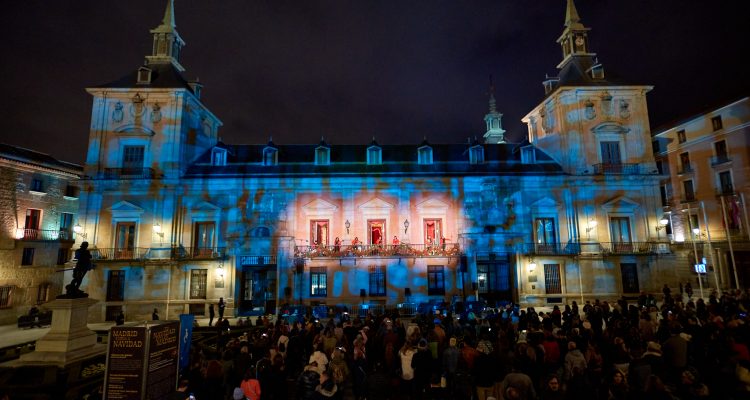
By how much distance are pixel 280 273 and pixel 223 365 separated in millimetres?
18575

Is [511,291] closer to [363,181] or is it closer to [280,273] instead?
[363,181]

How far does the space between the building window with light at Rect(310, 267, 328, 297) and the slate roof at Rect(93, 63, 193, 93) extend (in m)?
17.3

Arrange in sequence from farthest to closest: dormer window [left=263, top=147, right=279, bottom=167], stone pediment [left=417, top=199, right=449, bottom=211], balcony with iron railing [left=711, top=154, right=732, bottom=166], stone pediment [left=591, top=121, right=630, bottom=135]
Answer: balcony with iron railing [left=711, top=154, right=732, bottom=166], dormer window [left=263, top=147, right=279, bottom=167], stone pediment [left=591, top=121, right=630, bottom=135], stone pediment [left=417, top=199, right=449, bottom=211]

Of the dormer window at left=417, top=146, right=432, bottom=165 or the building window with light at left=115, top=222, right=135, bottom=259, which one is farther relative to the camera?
the dormer window at left=417, top=146, right=432, bottom=165

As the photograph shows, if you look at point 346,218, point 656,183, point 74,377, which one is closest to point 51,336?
point 74,377

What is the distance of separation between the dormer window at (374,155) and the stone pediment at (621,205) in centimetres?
1737

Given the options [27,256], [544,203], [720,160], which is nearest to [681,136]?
[720,160]

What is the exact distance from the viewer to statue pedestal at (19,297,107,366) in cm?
1262

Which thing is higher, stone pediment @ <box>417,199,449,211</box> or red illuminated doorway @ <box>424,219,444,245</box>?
stone pediment @ <box>417,199,449,211</box>

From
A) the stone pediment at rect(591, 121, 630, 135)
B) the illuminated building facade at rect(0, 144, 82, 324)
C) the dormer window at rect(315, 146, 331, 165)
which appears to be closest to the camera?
the illuminated building facade at rect(0, 144, 82, 324)

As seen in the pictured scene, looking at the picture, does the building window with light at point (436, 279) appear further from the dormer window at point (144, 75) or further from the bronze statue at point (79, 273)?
A: the dormer window at point (144, 75)

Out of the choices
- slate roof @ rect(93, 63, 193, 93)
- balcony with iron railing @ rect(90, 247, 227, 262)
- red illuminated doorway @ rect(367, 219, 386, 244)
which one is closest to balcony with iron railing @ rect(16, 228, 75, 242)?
balcony with iron railing @ rect(90, 247, 227, 262)

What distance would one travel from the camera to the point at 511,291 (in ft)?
92.5

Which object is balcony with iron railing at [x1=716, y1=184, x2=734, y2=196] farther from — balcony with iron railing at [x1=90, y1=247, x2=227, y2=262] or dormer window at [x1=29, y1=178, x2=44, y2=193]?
dormer window at [x1=29, y1=178, x2=44, y2=193]
